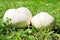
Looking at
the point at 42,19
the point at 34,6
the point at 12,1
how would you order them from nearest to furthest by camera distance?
the point at 42,19 < the point at 34,6 < the point at 12,1

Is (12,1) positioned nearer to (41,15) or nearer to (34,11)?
(34,11)

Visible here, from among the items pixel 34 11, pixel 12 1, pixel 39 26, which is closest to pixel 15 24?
pixel 39 26

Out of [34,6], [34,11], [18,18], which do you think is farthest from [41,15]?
[34,6]

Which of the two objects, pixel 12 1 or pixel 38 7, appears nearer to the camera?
pixel 38 7

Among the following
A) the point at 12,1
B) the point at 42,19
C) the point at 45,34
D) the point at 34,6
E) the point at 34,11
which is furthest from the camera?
the point at 12,1

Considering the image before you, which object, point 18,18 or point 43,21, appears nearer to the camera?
point 43,21

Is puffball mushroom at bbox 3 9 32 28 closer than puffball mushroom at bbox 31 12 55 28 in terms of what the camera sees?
No

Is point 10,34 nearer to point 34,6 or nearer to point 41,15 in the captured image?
point 41,15

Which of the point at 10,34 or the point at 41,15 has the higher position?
the point at 41,15

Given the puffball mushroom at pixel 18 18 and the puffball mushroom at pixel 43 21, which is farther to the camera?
the puffball mushroom at pixel 18 18
